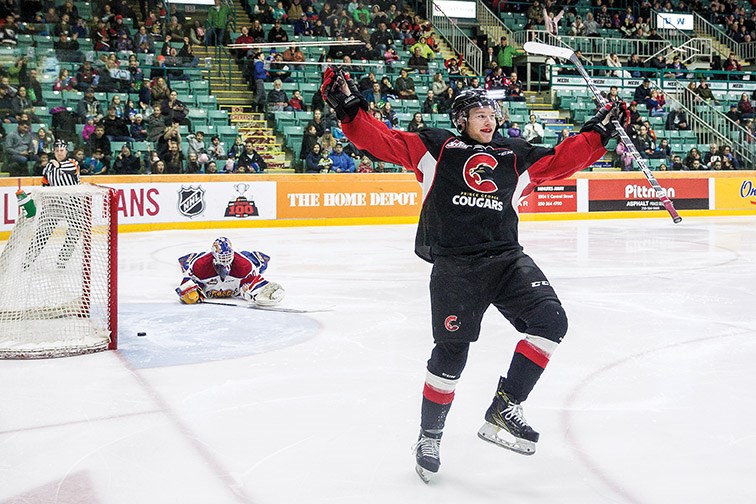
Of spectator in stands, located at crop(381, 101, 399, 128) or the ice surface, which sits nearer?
the ice surface

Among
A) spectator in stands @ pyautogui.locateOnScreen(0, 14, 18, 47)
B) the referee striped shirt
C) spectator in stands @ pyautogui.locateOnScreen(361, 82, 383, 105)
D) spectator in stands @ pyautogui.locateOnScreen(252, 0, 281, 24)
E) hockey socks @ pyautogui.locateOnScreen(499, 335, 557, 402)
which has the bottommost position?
hockey socks @ pyautogui.locateOnScreen(499, 335, 557, 402)

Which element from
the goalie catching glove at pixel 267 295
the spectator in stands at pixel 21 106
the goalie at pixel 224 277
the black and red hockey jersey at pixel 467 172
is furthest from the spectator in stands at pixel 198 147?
the black and red hockey jersey at pixel 467 172

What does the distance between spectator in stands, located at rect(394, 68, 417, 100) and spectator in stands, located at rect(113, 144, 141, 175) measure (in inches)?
220

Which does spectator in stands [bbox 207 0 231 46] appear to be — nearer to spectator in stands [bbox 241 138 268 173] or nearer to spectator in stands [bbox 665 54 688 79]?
spectator in stands [bbox 241 138 268 173]

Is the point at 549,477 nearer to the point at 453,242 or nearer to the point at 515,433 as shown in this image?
the point at 515,433

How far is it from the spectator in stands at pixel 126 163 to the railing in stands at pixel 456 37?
9175 millimetres

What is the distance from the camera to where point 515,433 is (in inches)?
119

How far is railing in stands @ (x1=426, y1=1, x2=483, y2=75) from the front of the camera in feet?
64.5

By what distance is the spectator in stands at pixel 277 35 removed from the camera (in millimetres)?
16641

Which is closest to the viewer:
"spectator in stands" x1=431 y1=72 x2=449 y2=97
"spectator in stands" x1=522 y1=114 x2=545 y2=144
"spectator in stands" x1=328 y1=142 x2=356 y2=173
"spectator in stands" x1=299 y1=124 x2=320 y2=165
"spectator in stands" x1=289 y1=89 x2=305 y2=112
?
"spectator in stands" x1=299 y1=124 x2=320 y2=165

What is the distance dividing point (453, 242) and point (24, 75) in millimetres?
10814

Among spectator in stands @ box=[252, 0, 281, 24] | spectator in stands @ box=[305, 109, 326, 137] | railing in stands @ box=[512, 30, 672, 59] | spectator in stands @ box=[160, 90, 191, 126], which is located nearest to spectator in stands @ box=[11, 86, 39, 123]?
spectator in stands @ box=[160, 90, 191, 126]

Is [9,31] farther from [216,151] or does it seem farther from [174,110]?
[216,151]

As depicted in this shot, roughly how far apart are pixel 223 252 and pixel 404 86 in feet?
33.4
